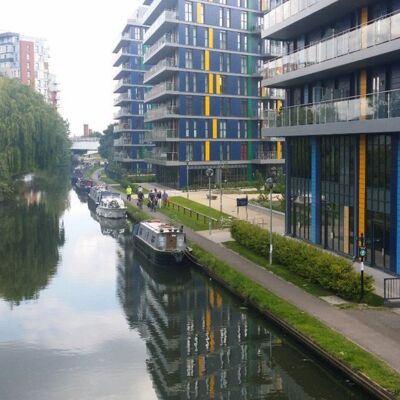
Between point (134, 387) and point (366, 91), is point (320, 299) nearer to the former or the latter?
point (134, 387)

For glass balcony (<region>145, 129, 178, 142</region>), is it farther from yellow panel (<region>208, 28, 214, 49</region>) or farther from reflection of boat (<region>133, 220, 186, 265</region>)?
reflection of boat (<region>133, 220, 186, 265</region>)

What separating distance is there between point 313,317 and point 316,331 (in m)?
1.46

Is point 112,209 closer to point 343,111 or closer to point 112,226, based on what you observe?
point 112,226

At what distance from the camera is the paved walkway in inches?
681

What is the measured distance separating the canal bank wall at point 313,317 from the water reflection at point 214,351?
436mm

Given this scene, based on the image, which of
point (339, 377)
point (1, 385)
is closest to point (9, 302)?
point (1, 385)

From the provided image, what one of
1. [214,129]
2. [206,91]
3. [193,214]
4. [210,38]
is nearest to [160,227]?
[193,214]

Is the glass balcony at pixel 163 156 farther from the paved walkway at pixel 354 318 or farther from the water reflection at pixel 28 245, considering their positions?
the paved walkway at pixel 354 318

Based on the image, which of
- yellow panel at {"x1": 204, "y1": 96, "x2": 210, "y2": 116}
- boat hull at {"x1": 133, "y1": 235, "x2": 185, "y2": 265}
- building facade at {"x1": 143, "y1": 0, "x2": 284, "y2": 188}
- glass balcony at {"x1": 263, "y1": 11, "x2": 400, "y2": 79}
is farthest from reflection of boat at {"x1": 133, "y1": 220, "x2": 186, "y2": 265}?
yellow panel at {"x1": 204, "y1": 96, "x2": 210, "y2": 116}

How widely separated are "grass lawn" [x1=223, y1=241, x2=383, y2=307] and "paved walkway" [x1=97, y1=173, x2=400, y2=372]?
0.34 metres

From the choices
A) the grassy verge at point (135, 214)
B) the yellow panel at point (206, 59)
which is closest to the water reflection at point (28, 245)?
the grassy verge at point (135, 214)

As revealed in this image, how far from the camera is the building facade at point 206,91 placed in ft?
228

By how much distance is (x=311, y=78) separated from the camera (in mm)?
31969

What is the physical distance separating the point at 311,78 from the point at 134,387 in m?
20.5
